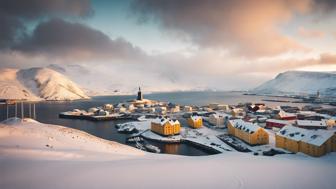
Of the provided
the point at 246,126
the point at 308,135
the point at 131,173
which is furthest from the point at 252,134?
the point at 131,173

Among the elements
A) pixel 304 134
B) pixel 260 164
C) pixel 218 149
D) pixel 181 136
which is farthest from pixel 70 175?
pixel 181 136

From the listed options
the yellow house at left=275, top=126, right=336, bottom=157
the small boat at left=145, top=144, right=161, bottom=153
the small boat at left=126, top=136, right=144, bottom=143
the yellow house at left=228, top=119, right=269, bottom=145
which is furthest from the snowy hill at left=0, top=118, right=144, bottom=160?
the yellow house at left=228, top=119, right=269, bottom=145

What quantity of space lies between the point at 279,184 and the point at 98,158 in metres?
15.9

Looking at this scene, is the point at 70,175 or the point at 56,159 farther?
the point at 56,159

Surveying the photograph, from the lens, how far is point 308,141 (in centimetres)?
3400

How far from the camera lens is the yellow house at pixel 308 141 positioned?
32.8m

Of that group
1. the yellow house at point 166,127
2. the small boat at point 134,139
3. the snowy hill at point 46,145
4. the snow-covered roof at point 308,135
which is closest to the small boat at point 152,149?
the small boat at point 134,139

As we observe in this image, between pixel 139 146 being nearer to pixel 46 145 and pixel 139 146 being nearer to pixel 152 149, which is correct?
pixel 152 149

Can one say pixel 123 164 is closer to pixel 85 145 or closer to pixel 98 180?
pixel 98 180

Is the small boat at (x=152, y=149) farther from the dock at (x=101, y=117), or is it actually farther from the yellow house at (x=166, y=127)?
the dock at (x=101, y=117)

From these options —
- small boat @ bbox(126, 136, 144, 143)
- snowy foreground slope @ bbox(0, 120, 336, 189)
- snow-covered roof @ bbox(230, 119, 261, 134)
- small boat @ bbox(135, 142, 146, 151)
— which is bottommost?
small boat @ bbox(135, 142, 146, 151)

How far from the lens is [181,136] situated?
5519cm

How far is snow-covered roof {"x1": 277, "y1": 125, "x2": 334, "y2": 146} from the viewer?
33147mm

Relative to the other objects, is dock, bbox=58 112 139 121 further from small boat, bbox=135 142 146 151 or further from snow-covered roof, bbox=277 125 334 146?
snow-covered roof, bbox=277 125 334 146
